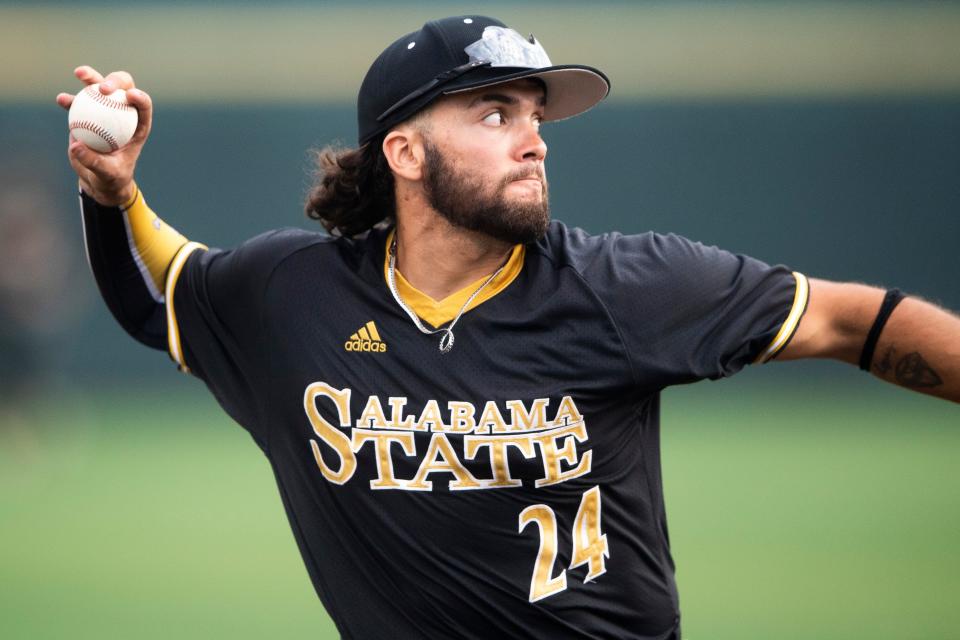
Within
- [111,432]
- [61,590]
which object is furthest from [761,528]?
[111,432]

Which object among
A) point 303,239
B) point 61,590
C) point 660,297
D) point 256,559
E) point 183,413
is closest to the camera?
point 660,297

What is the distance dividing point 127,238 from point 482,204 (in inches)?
40.1

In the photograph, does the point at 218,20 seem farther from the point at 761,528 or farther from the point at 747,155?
the point at 761,528

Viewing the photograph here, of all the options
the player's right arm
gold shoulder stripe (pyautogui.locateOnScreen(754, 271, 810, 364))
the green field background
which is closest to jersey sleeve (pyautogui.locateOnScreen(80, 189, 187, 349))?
the player's right arm

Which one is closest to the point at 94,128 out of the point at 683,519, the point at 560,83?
the point at 560,83

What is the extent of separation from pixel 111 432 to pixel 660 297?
29.3 feet

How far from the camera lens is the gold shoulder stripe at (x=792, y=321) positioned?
10.2 ft

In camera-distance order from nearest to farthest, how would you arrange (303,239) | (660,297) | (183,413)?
1. (660,297)
2. (303,239)
3. (183,413)

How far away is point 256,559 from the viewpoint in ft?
24.8

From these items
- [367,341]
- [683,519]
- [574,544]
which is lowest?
[683,519]

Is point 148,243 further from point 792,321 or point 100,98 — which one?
point 792,321

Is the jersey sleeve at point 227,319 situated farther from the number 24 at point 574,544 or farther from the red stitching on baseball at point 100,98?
the number 24 at point 574,544

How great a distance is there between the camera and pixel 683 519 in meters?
8.27

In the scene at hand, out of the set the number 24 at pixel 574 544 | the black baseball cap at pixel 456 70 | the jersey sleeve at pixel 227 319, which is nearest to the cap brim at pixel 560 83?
the black baseball cap at pixel 456 70
